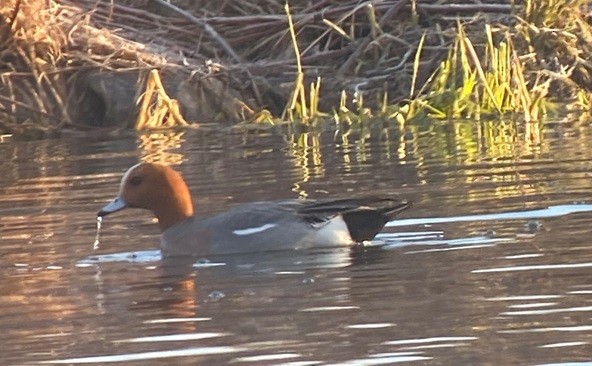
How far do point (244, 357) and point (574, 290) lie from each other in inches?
61.2

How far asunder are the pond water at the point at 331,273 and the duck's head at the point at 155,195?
0.23 metres

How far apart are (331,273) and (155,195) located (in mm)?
1684

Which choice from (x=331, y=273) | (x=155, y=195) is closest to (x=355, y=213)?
(x=331, y=273)

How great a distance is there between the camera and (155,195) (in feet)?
30.5

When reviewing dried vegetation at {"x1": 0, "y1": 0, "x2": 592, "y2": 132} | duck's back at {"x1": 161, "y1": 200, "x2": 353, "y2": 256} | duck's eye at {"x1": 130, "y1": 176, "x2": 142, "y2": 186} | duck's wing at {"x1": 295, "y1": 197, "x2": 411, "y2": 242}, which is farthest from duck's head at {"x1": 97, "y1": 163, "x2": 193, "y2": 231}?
dried vegetation at {"x1": 0, "y1": 0, "x2": 592, "y2": 132}

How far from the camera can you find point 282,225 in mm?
8789

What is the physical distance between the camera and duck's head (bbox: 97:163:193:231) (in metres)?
9.26

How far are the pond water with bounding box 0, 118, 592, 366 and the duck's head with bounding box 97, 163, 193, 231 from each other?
23 cm

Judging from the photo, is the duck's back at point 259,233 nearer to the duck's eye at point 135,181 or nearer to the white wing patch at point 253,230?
the white wing patch at point 253,230

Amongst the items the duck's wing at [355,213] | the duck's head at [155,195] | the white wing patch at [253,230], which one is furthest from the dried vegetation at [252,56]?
the white wing patch at [253,230]

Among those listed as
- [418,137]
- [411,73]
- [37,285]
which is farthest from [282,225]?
[411,73]

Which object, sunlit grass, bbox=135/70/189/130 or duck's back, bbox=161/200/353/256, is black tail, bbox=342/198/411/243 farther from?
sunlit grass, bbox=135/70/189/130

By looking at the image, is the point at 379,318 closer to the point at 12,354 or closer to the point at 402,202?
the point at 12,354

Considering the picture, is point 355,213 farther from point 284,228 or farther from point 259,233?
point 259,233
